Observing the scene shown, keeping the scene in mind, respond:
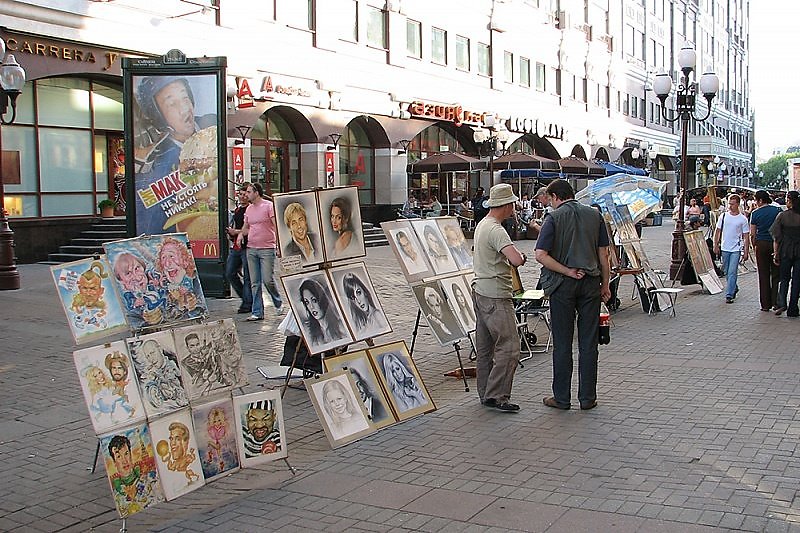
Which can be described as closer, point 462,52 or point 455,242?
point 455,242

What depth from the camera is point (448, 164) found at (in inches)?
1267

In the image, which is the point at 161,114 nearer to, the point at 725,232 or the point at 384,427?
the point at 384,427

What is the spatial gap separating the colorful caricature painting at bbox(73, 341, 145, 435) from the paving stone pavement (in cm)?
67

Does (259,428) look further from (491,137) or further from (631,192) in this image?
(491,137)

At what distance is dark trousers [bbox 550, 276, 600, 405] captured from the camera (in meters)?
7.71

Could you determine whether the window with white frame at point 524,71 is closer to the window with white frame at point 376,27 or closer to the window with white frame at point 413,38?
the window with white frame at point 413,38

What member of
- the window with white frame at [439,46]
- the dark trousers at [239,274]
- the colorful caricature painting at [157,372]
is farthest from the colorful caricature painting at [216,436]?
the window with white frame at [439,46]

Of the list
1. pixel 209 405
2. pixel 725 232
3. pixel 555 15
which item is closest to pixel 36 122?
pixel 725 232

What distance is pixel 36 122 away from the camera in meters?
20.8

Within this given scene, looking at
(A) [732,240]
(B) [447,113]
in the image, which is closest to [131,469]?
(A) [732,240]

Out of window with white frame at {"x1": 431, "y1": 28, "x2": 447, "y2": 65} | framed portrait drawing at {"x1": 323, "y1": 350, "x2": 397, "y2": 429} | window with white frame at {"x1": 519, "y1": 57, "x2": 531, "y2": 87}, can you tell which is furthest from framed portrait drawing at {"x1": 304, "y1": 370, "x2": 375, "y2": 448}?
window with white frame at {"x1": 519, "y1": 57, "x2": 531, "y2": 87}

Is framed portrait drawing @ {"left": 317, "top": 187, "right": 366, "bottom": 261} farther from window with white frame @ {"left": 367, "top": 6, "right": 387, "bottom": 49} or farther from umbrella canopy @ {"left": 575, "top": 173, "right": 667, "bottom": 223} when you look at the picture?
window with white frame @ {"left": 367, "top": 6, "right": 387, "bottom": 49}

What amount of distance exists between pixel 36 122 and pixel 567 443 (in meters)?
17.7

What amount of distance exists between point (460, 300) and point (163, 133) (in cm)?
688
